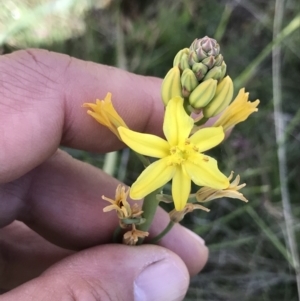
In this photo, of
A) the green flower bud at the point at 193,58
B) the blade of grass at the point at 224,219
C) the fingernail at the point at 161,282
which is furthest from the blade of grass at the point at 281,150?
the green flower bud at the point at 193,58

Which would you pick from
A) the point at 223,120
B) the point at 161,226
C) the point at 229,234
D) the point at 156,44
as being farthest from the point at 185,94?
the point at 156,44

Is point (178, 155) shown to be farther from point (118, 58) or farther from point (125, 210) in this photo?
point (118, 58)

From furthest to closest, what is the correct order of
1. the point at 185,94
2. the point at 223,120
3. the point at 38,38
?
1. the point at 38,38
2. the point at 223,120
3. the point at 185,94

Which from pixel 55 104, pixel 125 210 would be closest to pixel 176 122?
pixel 125 210

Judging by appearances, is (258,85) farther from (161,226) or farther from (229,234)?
(161,226)

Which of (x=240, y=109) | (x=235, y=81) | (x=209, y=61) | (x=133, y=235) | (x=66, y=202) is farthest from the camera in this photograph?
(x=235, y=81)

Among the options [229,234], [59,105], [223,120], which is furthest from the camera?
[229,234]

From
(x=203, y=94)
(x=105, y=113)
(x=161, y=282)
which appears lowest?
(x=161, y=282)
